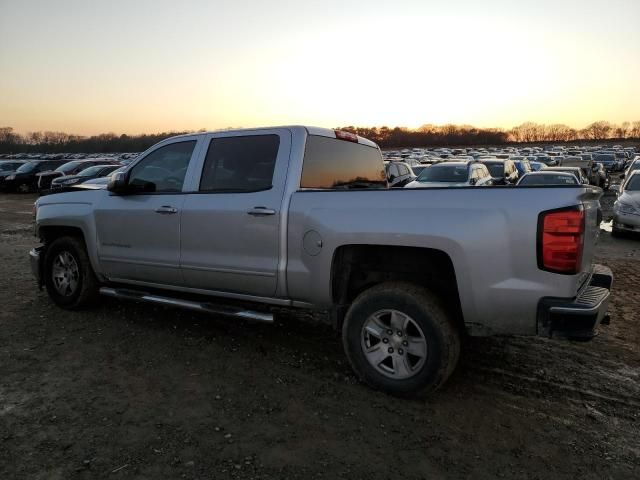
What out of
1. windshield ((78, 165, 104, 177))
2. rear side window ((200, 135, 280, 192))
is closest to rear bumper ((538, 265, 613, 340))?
rear side window ((200, 135, 280, 192))

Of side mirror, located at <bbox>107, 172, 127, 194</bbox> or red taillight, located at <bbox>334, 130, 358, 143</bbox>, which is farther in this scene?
side mirror, located at <bbox>107, 172, 127, 194</bbox>

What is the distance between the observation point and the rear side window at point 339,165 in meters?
4.18

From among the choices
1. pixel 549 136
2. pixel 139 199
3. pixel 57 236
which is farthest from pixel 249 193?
pixel 549 136

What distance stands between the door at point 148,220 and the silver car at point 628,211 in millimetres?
10278

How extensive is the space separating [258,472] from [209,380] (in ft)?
4.19

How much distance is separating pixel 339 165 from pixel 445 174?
10.7 meters

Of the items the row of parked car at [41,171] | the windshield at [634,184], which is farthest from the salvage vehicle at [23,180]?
the windshield at [634,184]

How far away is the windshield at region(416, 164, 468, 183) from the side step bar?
35.6 feet

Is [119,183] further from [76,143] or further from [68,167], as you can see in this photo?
[76,143]

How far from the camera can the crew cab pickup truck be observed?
3.04 m

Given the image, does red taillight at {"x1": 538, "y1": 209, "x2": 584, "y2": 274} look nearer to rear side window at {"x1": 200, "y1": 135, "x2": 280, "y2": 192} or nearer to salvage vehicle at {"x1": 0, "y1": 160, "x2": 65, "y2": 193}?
rear side window at {"x1": 200, "y1": 135, "x2": 280, "y2": 192}

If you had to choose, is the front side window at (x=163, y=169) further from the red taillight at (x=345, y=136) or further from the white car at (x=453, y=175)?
the white car at (x=453, y=175)

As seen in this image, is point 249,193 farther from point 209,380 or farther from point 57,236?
point 57,236

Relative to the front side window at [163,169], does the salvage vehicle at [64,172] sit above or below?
below
